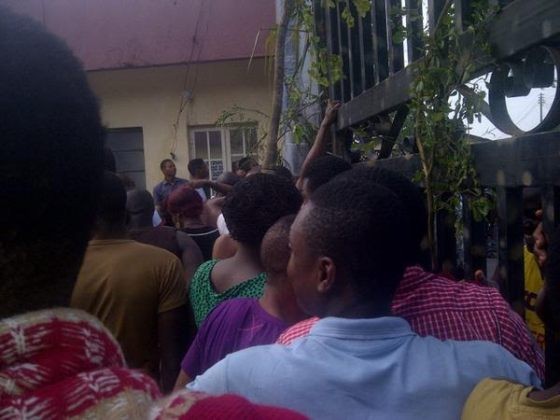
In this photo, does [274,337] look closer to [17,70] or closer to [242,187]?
[242,187]

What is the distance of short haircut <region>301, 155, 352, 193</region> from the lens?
3.08 m

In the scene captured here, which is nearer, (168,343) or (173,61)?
(168,343)

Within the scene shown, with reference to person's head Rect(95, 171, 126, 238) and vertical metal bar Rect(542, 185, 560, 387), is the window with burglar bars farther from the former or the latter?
vertical metal bar Rect(542, 185, 560, 387)

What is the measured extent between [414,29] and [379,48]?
29.7 inches

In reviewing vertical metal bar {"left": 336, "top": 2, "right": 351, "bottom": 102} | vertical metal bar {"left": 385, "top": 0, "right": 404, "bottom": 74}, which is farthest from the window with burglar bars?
vertical metal bar {"left": 385, "top": 0, "right": 404, "bottom": 74}

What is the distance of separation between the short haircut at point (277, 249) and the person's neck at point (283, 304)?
0.06 m

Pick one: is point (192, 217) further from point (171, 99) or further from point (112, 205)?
point (171, 99)

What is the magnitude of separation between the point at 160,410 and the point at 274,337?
1448mm

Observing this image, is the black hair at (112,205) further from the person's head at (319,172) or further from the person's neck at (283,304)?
the person's neck at (283,304)

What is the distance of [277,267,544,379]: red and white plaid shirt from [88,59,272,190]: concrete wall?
347 inches

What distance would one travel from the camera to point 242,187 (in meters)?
2.88

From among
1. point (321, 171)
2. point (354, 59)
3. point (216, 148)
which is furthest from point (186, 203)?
point (216, 148)

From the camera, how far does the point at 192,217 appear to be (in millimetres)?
4789

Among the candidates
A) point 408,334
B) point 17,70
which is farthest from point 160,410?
point 408,334
